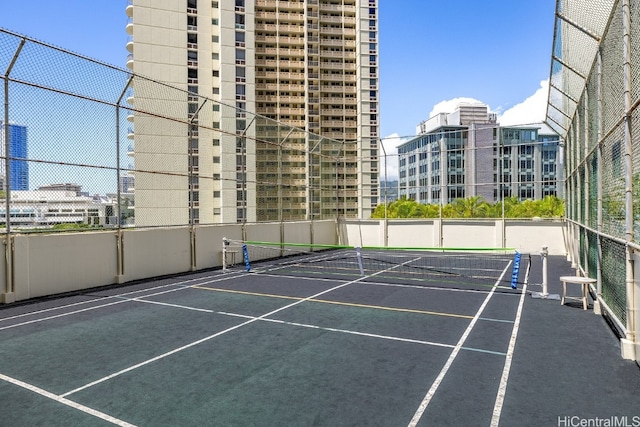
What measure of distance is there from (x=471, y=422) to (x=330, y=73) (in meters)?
88.6

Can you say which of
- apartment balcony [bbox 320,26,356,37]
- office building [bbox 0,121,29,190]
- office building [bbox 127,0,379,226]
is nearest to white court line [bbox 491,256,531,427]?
office building [bbox 0,121,29,190]

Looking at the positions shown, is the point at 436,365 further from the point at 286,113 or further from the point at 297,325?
the point at 286,113

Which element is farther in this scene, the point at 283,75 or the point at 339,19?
the point at 339,19

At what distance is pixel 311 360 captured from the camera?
19.0 ft

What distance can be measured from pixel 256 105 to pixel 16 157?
7294cm

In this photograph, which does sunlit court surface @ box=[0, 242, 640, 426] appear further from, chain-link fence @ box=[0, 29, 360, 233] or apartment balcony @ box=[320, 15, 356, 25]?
apartment balcony @ box=[320, 15, 356, 25]

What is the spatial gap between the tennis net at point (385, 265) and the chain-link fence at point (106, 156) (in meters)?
1.73

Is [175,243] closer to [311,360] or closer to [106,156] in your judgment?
[106,156]

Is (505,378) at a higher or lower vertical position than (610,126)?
lower

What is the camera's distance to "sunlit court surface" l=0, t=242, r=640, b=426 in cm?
429

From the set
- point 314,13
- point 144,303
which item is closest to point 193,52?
point 314,13

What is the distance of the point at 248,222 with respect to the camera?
59.6ft

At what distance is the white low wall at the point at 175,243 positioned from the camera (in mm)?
10430

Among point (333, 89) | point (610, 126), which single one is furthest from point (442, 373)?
point (333, 89)
